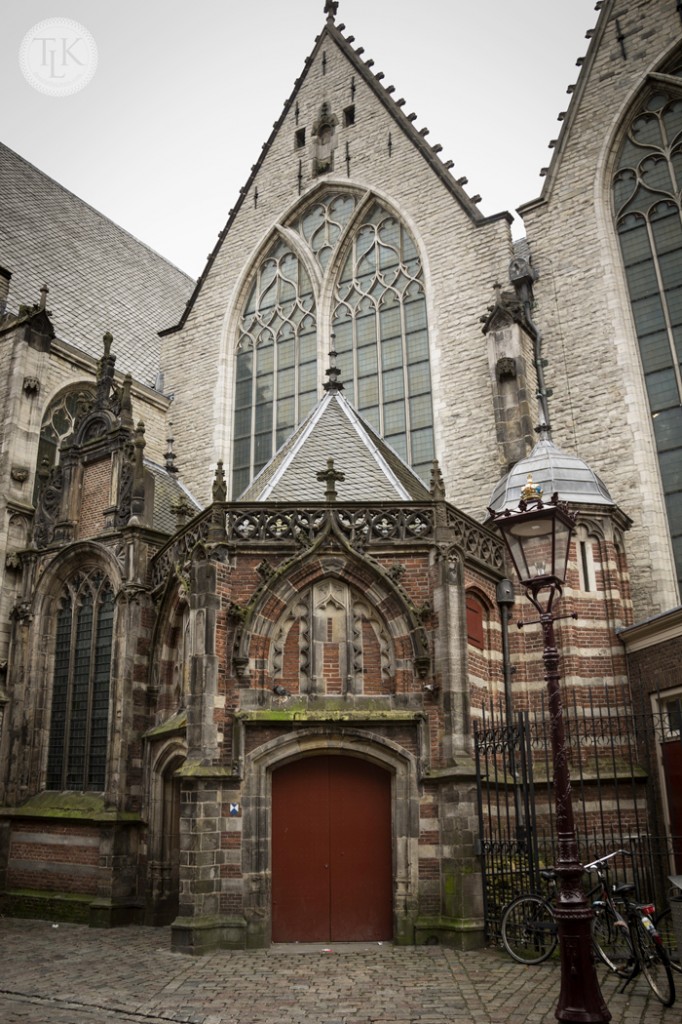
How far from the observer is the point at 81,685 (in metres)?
16.9

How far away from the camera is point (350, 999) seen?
28.5 feet

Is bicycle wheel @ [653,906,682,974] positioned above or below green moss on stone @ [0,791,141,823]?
below

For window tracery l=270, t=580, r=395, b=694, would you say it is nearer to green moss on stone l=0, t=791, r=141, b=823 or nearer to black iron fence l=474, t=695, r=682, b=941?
black iron fence l=474, t=695, r=682, b=941

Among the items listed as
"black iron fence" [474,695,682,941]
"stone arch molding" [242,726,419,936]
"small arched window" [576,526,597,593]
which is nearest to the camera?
"black iron fence" [474,695,682,941]

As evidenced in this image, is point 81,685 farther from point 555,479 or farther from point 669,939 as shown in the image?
point 669,939

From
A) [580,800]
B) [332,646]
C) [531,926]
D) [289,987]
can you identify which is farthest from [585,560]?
[289,987]

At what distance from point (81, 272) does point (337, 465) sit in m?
15.4

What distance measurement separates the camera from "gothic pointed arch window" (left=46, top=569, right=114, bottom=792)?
53.2ft

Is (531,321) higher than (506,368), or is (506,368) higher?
(531,321)

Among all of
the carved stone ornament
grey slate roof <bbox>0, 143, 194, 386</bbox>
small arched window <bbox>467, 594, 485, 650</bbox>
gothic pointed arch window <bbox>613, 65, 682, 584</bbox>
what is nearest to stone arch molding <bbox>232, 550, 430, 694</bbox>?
small arched window <bbox>467, 594, 485, 650</bbox>

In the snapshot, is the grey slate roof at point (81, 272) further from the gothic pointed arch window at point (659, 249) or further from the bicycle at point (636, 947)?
the bicycle at point (636, 947)

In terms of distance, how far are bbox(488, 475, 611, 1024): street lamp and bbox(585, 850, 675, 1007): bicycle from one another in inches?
42.2

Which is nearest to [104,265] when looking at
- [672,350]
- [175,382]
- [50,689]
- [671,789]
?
[175,382]

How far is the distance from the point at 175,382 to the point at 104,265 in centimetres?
662
